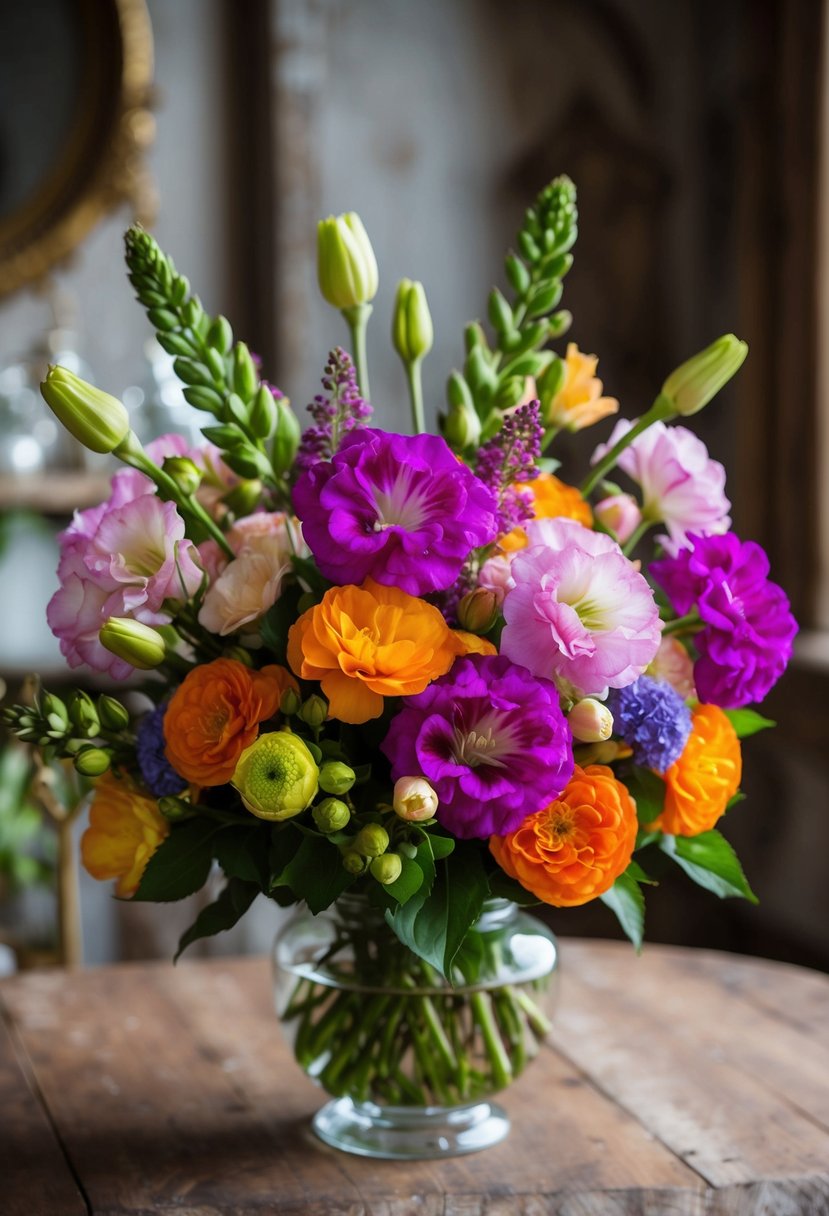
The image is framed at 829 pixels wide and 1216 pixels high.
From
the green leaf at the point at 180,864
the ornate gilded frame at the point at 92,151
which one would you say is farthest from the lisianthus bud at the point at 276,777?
the ornate gilded frame at the point at 92,151

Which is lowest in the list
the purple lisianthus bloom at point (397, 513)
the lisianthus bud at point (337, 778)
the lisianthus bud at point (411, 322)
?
the lisianthus bud at point (337, 778)

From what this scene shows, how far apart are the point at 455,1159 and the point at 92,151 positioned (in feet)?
6.34

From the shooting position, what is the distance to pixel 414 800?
0.77 metres

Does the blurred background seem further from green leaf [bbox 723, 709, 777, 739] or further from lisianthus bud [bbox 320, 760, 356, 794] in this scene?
lisianthus bud [bbox 320, 760, 356, 794]

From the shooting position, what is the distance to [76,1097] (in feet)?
3.56

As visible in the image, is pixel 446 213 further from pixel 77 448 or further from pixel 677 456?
pixel 677 456

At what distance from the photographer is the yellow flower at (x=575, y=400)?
0.99 meters

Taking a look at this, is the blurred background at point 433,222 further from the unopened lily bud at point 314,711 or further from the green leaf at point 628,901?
the unopened lily bud at point 314,711

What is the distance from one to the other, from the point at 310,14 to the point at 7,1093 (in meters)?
1.90

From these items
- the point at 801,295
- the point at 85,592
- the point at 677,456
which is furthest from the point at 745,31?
the point at 85,592

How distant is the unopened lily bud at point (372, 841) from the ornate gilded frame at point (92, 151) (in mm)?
1867

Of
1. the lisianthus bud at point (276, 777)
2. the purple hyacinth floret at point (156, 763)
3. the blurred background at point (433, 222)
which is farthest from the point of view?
the blurred background at point (433, 222)

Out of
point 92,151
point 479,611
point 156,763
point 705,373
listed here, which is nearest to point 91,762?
point 156,763

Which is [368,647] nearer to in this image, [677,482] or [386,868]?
[386,868]
